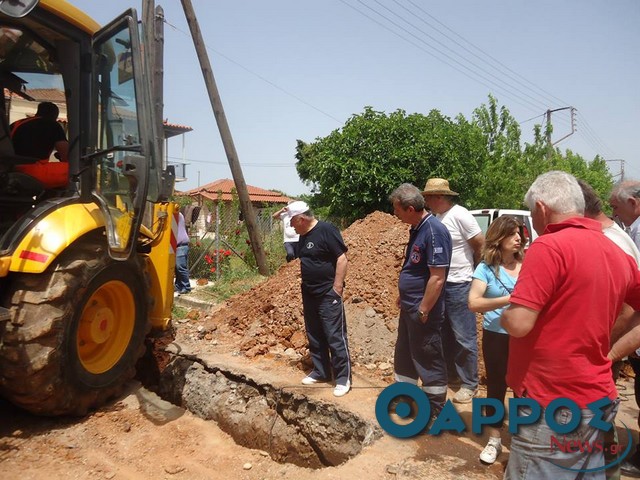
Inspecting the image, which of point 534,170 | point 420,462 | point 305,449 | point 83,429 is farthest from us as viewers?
point 534,170

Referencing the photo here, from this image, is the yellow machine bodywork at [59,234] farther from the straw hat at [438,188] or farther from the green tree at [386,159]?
the green tree at [386,159]

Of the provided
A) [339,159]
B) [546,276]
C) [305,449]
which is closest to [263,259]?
[339,159]

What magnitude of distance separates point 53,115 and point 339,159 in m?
9.04

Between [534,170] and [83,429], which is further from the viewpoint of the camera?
[534,170]

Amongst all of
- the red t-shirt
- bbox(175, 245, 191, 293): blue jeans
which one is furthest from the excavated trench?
bbox(175, 245, 191, 293): blue jeans

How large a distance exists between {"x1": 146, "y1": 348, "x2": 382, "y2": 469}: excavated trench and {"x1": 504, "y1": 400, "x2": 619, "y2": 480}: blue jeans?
174 centimetres

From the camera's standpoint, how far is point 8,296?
329 centimetres

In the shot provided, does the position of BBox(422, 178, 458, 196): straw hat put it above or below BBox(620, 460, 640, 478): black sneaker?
above

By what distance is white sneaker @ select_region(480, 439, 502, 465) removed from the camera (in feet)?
10.3

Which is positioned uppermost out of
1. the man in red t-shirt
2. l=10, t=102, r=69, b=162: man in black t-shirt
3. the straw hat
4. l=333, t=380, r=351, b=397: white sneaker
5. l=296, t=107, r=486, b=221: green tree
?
l=296, t=107, r=486, b=221: green tree

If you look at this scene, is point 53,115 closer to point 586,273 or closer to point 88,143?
point 88,143

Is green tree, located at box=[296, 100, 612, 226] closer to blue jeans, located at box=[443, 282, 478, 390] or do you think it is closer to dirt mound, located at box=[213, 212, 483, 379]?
dirt mound, located at box=[213, 212, 483, 379]

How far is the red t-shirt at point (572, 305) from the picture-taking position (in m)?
1.90

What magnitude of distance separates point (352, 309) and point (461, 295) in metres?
2.07
